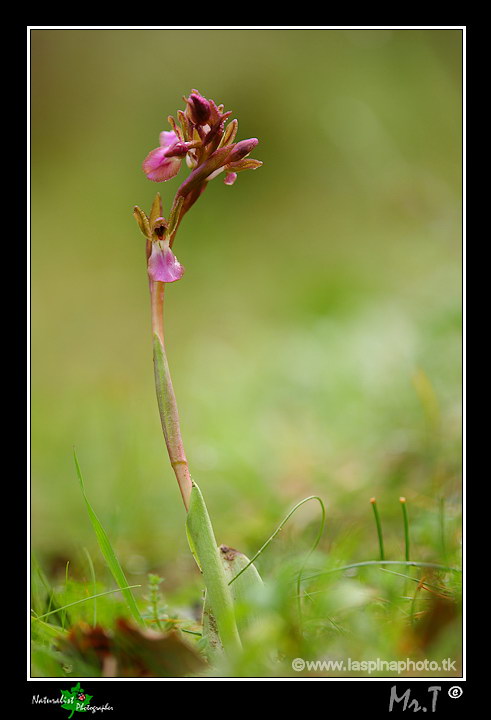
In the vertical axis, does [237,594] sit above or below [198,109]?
below

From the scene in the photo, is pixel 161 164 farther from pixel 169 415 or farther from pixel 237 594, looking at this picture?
pixel 237 594

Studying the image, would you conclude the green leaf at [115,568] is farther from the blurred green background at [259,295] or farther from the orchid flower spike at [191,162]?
the blurred green background at [259,295]

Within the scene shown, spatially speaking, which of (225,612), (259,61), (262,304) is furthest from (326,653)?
(259,61)

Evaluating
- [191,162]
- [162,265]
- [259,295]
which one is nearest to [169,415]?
[162,265]

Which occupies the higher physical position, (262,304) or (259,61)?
(259,61)

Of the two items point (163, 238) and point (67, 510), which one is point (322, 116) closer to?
point (67, 510)
